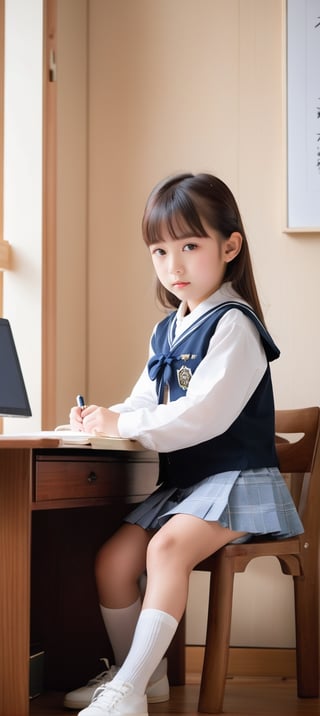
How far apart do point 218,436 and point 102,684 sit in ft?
1.77

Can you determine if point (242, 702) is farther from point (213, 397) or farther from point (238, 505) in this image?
point (213, 397)

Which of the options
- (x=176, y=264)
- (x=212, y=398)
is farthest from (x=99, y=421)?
(x=176, y=264)

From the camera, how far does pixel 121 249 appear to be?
2793mm

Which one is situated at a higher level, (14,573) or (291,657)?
(14,573)

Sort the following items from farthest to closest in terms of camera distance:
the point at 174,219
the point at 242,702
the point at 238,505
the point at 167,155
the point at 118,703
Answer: the point at 167,155, the point at 242,702, the point at 174,219, the point at 238,505, the point at 118,703

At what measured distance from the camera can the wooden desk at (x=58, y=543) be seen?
1.64 m

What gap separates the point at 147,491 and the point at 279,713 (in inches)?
23.3

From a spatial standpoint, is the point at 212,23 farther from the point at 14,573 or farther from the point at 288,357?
the point at 14,573

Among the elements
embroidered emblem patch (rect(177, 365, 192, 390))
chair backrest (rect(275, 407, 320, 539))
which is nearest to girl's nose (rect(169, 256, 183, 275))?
embroidered emblem patch (rect(177, 365, 192, 390))

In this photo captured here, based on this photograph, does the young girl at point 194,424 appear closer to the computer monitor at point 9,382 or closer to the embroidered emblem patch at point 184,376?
the embroidered emblem patch at point 184,376

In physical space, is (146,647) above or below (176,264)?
below

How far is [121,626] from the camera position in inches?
78.3

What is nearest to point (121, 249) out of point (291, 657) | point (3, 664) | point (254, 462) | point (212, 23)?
point (212, 23)

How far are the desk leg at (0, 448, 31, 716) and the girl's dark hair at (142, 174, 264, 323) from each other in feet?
2.09
